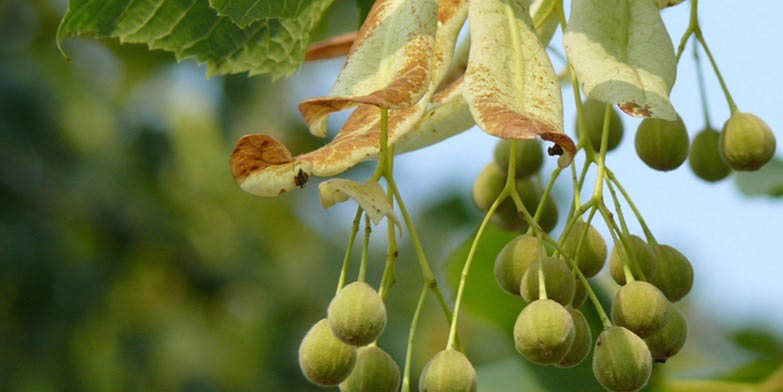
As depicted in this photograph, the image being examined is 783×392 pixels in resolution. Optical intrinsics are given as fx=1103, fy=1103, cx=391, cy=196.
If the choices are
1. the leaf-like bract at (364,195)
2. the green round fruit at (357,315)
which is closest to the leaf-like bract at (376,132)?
the leaf-like bract at (364,195)

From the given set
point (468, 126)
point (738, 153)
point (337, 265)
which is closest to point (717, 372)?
point (738, 153)

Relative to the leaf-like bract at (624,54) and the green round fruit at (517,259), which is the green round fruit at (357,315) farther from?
the leaf-like bract at (624,54)

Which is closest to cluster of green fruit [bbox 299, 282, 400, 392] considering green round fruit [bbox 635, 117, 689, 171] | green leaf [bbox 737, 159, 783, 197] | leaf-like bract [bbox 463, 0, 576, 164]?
leaf-like bract [bbox 463, 0, 576, 164]

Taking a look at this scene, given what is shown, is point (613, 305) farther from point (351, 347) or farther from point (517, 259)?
point (351, 347)

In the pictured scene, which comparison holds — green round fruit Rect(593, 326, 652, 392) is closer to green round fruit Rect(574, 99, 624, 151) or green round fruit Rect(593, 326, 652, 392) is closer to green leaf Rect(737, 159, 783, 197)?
green round fruit Rect(574, 99, 624, 151)

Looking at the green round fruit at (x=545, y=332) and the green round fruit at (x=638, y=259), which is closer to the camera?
the green round fruit at (x=545, y=332)

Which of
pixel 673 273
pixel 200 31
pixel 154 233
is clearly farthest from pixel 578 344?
pixel 154 233

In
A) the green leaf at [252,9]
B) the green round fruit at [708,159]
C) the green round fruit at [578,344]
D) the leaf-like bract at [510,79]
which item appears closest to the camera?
the leaf-like bract at [510,79]
